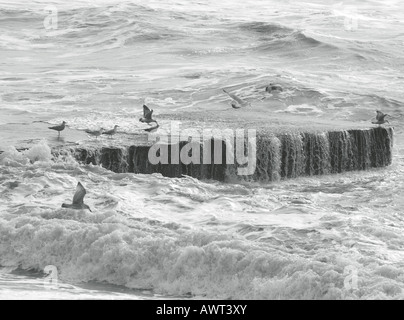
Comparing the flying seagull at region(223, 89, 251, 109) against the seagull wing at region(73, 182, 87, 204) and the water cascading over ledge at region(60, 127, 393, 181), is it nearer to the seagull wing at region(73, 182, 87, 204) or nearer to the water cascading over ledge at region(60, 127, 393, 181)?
the water cascading over ledge at region(60, 127, 393, 181)

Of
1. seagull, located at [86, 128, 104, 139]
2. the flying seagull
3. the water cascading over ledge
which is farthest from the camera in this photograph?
the flying seagull

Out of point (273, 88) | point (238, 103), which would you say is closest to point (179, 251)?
point (238, 103)

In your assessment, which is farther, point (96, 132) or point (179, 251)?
point (96, 132)

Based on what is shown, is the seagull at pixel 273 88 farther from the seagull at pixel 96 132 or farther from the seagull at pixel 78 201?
the seagull at pixel 78 201

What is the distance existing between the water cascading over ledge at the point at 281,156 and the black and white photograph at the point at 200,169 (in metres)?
0.02

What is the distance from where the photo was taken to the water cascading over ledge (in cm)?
1448

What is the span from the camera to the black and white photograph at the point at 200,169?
10062 mm

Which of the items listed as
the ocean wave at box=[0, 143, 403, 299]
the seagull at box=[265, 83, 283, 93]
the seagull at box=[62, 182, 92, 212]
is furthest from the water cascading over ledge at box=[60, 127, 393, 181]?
the seagull at box=[265, 83, 283, 93]

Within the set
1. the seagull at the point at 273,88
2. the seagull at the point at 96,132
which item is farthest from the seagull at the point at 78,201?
the seagull at the point at 273,88

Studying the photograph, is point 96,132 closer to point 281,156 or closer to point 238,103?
point 281,156

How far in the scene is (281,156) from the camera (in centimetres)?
1570

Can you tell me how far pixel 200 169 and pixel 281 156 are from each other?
1.58m

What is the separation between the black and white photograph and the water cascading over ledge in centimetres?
2
